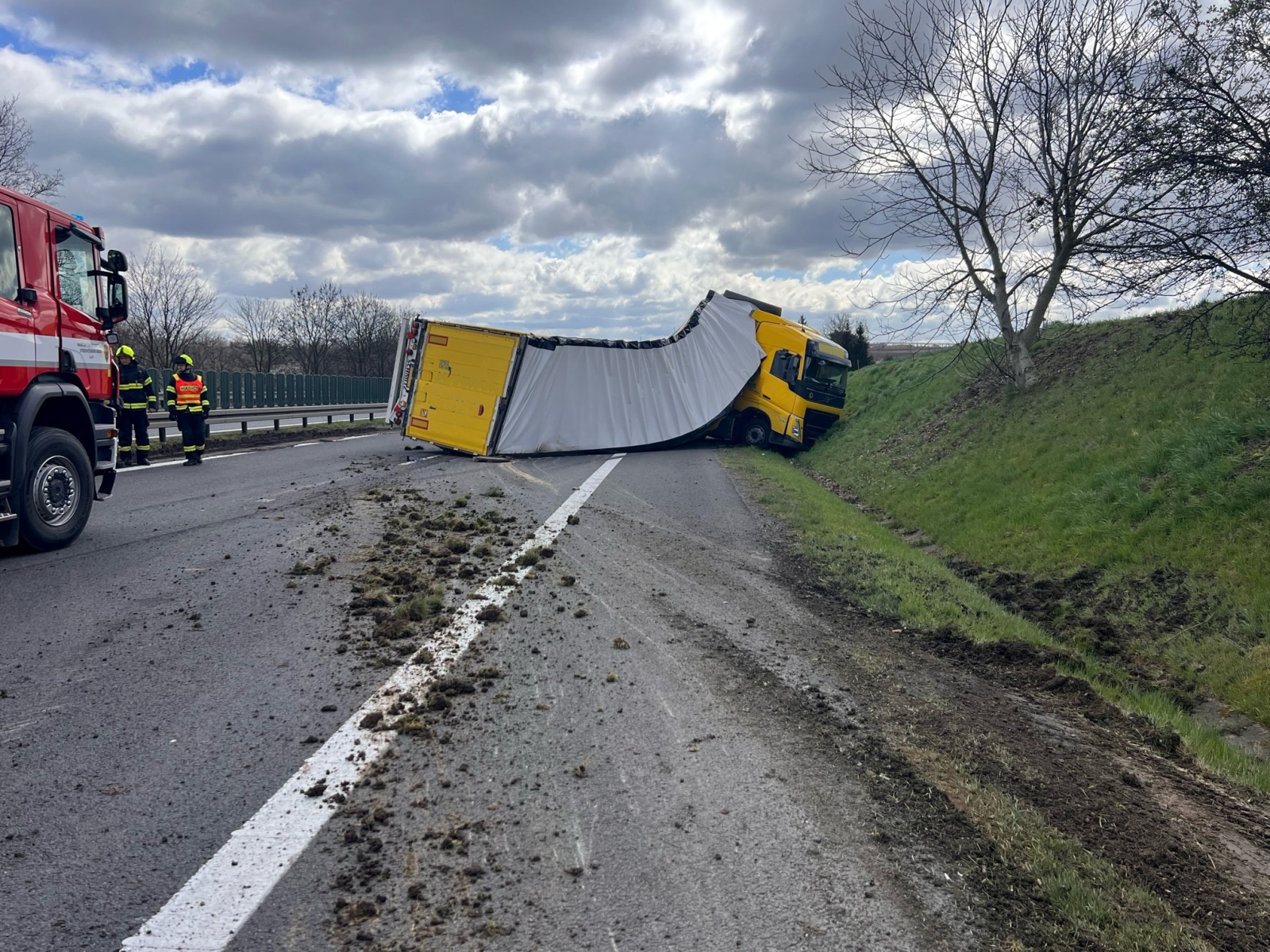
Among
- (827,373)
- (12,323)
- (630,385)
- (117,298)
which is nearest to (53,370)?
(12,323)

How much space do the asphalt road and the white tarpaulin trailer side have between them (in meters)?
11.3

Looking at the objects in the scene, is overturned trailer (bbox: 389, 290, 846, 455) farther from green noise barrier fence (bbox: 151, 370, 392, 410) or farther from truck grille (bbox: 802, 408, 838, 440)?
green noise barrier fence (bbox: 151, 370, 392, 410)

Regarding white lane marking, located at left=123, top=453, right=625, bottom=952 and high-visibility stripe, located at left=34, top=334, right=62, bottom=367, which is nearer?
white lane marking, located at left=123, top=453, right=625, bottom=952

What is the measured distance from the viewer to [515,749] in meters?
3.89

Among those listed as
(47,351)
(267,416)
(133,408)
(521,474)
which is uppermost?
(47,351)

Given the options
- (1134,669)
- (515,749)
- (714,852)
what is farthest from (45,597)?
(1134,669)

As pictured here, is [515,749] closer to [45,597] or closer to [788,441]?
[45,597]

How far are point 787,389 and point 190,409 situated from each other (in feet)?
47.1

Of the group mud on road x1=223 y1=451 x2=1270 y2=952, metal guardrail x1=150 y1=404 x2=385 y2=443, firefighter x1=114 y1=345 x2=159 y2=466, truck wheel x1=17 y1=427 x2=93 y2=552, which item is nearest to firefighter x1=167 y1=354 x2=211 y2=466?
firefighter x1=114 y1=345 x2=159 y2=466

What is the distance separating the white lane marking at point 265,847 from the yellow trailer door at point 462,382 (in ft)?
43.6

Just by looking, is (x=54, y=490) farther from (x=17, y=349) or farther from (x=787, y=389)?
(x=787, y=389)

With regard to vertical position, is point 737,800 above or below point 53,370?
below

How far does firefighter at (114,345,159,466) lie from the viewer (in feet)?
49.5

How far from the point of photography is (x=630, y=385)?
68.1 ft
